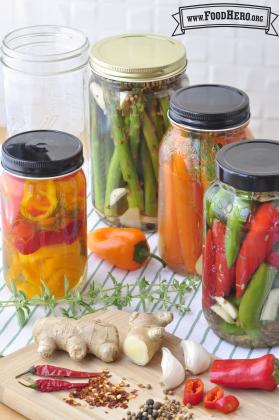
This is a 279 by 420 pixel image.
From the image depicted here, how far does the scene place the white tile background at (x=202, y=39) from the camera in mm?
2742

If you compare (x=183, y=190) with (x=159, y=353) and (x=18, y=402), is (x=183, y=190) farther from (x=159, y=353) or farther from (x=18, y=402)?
(x=18, y=402)

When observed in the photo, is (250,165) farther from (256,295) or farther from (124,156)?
(124,156)

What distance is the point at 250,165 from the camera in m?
1.80

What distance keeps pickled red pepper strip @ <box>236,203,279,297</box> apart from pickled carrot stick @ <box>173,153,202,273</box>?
0.27 meters

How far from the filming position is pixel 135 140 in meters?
2.24

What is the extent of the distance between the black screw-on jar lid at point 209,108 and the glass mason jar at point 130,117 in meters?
0.12

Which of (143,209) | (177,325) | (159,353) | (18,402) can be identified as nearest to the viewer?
(18,402)

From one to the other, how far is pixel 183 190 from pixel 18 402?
601mm

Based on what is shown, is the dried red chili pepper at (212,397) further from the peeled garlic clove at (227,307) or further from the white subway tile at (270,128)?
the white subway tile at (270,128)

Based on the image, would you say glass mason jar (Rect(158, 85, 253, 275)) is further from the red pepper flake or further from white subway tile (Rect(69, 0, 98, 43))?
white subway tile (Rect(69, 0, 98, 43))

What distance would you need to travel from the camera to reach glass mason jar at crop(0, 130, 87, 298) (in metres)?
1.94

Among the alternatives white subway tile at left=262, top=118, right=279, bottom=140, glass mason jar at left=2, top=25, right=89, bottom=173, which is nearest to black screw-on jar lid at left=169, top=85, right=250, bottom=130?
glass mason jar at left=2, top=25, right=89, bottom=173

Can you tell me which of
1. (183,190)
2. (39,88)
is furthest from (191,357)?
(39,88)

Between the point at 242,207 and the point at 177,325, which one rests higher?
the point at 242,207
